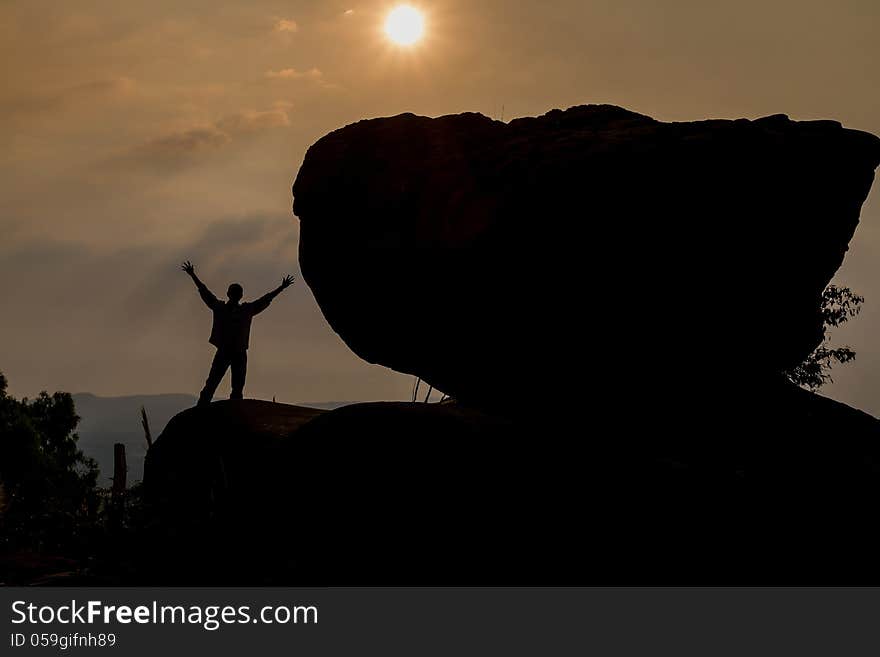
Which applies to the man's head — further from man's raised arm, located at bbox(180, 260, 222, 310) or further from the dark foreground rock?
the dark foreground rock

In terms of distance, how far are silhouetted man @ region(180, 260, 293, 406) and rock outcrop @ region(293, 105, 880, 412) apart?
213 inches

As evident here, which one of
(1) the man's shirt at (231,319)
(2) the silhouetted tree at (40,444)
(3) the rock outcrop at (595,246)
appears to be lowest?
(3) the rock outcrop at (595,246)

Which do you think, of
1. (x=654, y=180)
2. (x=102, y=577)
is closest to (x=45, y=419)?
(x=102, y=577)

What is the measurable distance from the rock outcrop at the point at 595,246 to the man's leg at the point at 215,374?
575 cm

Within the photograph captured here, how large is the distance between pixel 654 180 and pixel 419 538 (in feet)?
11.9

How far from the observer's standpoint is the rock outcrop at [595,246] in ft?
28.7

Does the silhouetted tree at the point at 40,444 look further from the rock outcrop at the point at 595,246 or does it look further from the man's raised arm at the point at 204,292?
the rock outcrop at the point at 595,246

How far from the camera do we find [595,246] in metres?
8.78

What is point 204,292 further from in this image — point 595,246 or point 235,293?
point 595,246

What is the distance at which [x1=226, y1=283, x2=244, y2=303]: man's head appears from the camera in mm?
15438

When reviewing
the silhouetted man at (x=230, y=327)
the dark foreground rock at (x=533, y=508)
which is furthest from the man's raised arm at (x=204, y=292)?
the dark foreground rock at (x=533, y=508)

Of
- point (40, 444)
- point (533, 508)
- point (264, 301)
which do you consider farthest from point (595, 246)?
point (40, 444)

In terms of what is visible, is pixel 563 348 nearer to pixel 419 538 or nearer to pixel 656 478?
pixel 656 478

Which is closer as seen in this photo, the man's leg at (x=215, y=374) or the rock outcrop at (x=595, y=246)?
the rock outcrop at (x=595, y=246)
